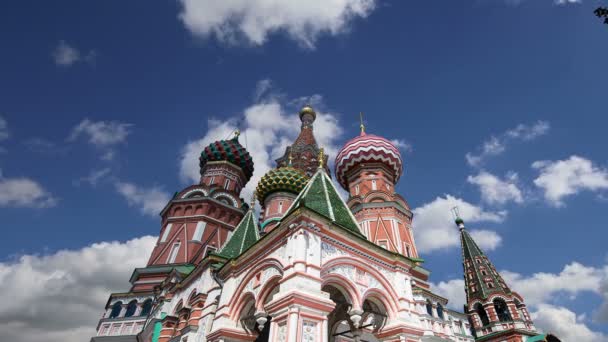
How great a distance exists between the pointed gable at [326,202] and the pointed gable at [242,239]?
14.1 ft

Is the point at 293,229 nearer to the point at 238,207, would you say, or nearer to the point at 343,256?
the point at 343,256

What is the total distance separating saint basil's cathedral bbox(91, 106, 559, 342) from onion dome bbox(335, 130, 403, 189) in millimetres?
79

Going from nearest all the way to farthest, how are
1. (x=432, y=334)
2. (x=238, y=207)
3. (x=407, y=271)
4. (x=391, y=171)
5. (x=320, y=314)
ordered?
1. (x=320, y=314)
2. (x=407, y=271)
3. (x=432, y=334)
4. (x=391, y=171)
5. (x=238, y=207)

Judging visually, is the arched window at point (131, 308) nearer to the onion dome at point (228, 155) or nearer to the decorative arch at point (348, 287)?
the onion dome at point (228, 155)

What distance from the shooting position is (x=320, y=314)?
718 cm

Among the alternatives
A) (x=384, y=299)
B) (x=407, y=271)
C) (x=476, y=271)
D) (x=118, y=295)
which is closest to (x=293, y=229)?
(x=384, y=299)

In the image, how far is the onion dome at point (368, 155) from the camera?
1008 inches

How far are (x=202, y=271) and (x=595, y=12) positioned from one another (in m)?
13.6

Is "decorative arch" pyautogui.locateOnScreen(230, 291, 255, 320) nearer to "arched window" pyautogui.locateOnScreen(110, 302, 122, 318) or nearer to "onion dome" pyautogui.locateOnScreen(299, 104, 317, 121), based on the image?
"arched window" pyautogui.locateOnScreen(110, 302, 122, 318)

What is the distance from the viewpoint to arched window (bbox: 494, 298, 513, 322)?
25.7 m

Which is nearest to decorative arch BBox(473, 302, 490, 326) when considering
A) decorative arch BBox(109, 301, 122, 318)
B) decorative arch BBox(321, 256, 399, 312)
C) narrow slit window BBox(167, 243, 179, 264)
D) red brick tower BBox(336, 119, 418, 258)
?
red brick tower BBox(336, 119, 418, 258)

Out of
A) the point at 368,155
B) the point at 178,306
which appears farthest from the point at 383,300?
the point at 368,155

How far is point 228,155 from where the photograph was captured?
100 ft

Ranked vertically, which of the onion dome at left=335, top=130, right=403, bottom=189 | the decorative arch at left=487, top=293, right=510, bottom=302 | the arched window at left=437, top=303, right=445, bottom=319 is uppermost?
the onion dome at left=335, top=130, right=403, bottom=189
